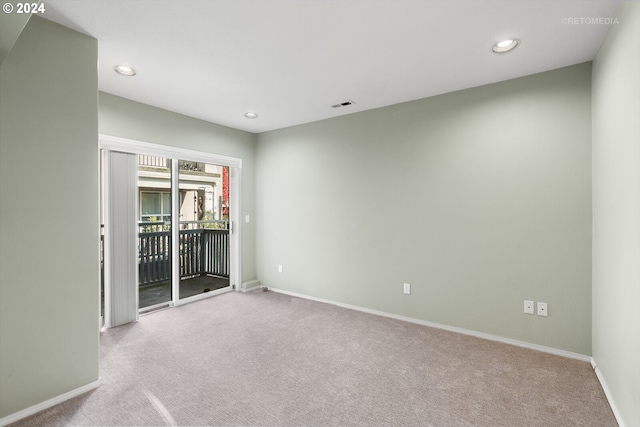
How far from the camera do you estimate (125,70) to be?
8.93ft

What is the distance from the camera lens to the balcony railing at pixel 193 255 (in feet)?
15.5

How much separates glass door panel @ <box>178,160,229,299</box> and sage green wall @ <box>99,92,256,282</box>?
339mm

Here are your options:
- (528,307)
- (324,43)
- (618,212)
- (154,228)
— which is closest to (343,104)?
(324,43)

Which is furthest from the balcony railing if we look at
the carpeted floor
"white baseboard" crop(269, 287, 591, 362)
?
"white baseboard" crop(269, 287, 591, 362)

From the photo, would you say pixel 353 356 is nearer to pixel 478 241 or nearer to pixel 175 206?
Answer: pixel 478 241

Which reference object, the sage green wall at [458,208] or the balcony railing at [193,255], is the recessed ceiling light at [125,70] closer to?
the sage green wall at [458,208]

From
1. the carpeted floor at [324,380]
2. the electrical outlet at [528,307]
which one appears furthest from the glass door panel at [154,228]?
the electrical outlet at [528,307]

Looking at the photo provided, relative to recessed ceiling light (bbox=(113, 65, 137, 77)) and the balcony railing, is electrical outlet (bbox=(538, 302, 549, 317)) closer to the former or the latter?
recessed ceiling light (bbox=(113, 65, 137, 77))

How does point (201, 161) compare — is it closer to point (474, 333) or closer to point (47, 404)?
point (47, 404)

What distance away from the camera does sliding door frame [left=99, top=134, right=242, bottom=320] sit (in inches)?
133

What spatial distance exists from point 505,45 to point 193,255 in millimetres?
5249

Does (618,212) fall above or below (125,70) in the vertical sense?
below

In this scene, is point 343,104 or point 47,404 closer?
point 47,404

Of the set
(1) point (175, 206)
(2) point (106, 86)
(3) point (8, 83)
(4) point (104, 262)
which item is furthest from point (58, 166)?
(1) point (175, 206)
